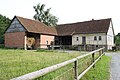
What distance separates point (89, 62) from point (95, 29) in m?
33.3

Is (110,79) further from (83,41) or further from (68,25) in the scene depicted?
(68,25)

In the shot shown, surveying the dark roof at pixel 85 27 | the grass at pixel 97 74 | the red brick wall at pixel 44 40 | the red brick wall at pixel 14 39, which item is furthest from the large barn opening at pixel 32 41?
the grass at pixel 97 74

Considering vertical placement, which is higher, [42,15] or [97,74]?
[42,15]

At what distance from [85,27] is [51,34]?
847 centimetres

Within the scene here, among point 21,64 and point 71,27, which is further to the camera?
point 71,27

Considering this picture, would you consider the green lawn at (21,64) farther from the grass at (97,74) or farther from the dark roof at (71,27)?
the dark roof at (71,27)

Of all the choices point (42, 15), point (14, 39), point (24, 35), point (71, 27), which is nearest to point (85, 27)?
point (71, 27)

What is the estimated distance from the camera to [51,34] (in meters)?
45.8

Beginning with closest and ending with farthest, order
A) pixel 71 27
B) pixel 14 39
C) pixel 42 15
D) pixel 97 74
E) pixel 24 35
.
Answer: pixel 97 74 → pixel 24 35 → pixel 14 39 → pixel 71 27 → pixel 42 15

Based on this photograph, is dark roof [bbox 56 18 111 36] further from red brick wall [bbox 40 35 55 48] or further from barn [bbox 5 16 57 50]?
barn [bbox 5 16 57 50]

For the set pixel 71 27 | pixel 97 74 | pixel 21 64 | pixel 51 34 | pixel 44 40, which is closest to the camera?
pixel 97 74

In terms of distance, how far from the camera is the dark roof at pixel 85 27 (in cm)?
4241

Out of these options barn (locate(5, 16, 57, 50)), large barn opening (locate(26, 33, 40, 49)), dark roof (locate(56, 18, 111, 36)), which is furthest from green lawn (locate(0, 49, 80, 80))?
dark roof (locate(56, 18, 111, 36))

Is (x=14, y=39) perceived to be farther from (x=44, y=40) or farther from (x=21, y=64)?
(x=21, y=64)
